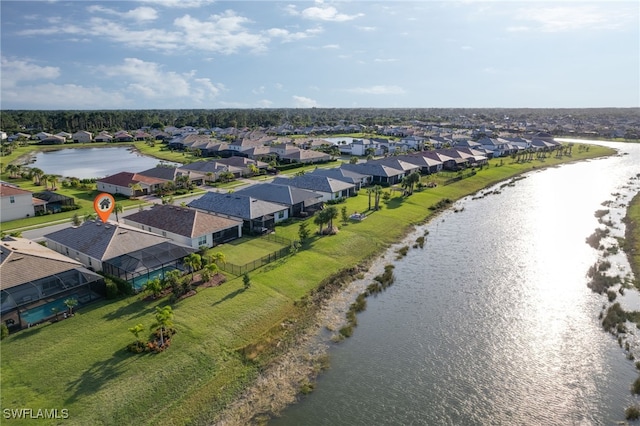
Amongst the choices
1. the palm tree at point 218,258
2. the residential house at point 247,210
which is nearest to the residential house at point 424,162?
the residential house at point 247,210

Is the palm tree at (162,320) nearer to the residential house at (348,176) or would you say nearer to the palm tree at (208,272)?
the palm tree at (208,272)

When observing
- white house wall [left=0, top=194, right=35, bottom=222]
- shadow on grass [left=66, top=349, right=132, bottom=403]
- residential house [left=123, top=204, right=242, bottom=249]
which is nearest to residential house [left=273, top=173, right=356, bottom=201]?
residential house [left=123, top=204, right=242, bottom=249]

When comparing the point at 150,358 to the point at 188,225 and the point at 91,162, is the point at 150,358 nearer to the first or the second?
the point at 188,225

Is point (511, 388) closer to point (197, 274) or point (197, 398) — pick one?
point (197, 398)

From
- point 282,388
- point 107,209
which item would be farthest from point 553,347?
point 107,209

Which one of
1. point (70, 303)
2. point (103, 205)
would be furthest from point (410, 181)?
point (70, 303)

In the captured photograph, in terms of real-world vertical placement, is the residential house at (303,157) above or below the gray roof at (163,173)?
above
